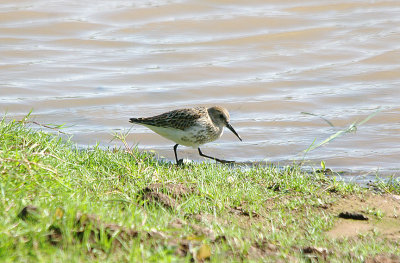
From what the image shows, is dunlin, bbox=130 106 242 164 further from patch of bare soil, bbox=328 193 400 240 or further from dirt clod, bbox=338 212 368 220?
dirt clod, bbox=338 212 368 220

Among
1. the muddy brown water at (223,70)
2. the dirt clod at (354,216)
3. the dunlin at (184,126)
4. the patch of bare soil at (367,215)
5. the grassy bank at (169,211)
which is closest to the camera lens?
the grassy bank at (169,211)

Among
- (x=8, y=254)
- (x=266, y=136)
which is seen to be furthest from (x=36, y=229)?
(x=266, y=136)

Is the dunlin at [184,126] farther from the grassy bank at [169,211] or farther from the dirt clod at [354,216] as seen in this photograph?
the dirt clod at [354,216]

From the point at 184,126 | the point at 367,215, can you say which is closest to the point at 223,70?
the point at 184,126

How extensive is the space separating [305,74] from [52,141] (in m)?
6.62

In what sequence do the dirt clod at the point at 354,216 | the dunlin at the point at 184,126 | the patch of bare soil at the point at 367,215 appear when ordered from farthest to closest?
the dunlin at the point at 184,126 < the dirt clod at the point at 354,216 < the patch of bare soil at the point at 367,215

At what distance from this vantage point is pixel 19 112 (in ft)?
35.5

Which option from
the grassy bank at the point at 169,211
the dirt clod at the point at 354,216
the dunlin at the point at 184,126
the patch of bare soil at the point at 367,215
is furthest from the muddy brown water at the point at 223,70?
the dirt clod at the point at 354,216

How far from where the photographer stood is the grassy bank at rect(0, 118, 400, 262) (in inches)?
167

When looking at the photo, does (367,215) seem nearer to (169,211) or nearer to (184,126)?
(169,211)

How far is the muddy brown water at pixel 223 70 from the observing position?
10.1 metres

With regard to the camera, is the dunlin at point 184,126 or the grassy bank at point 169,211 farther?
the dunlin at point 184,126

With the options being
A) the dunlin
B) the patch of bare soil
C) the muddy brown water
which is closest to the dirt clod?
the patch of bare soil

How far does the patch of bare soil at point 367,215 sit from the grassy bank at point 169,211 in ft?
0.03
